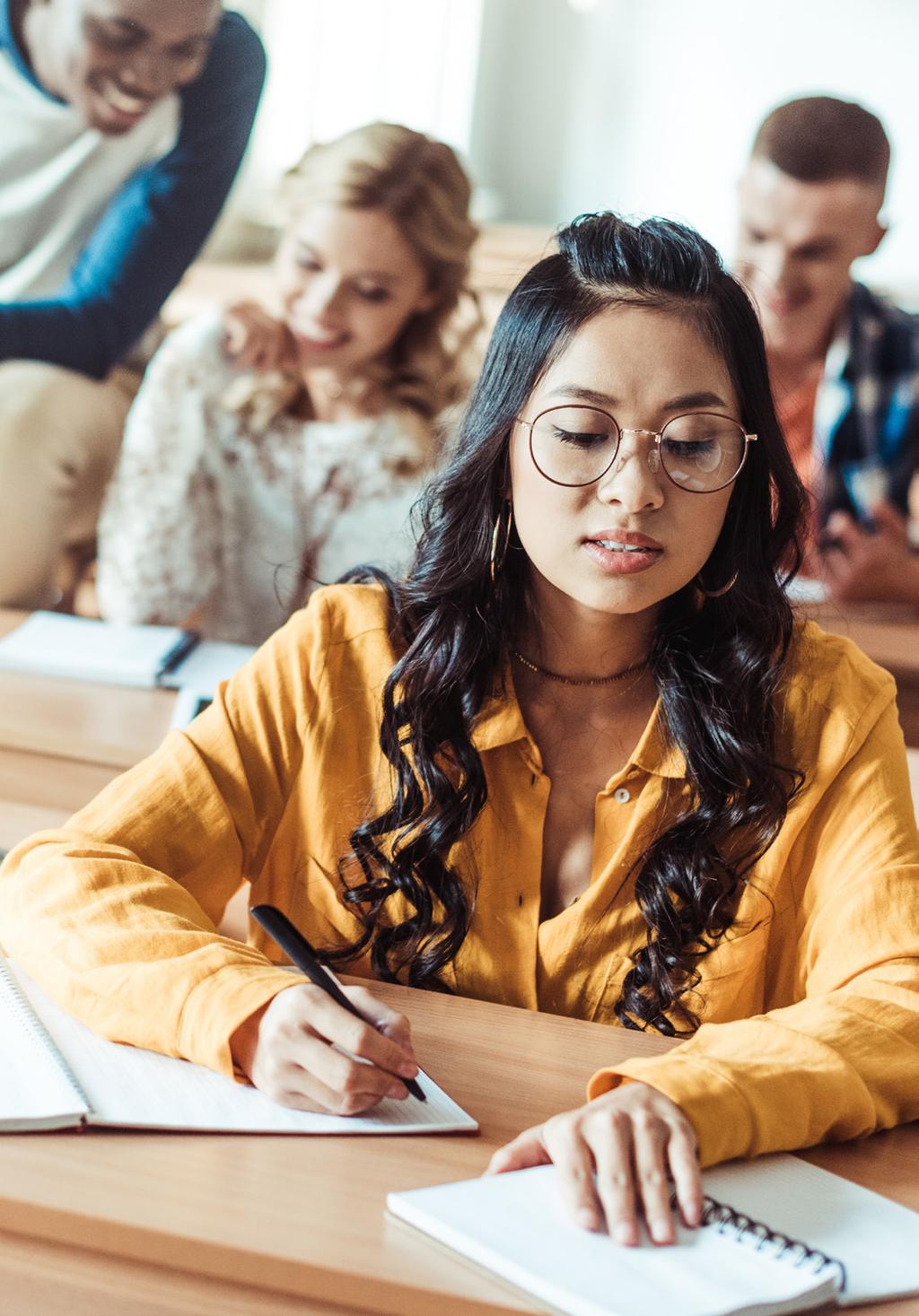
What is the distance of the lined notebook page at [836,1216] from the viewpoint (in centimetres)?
78

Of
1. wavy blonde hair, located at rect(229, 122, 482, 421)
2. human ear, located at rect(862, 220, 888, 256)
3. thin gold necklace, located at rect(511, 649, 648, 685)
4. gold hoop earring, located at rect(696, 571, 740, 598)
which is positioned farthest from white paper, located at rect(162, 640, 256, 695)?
human ear, located at rect(862, 220, 888, 256)

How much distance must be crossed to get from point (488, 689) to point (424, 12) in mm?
3502

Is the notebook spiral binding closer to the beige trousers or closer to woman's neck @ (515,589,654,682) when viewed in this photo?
woman's neck @ (515,589,654,682)

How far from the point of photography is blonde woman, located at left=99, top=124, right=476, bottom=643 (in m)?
2.74

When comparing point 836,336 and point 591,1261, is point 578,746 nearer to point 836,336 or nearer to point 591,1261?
point 591,1261

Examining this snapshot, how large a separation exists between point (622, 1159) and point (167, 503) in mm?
2084

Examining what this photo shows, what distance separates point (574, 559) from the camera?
1.22 meters

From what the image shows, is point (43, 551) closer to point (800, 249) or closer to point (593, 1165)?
point (800, 249)

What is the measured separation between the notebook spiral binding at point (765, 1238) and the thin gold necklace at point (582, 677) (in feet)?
1.96

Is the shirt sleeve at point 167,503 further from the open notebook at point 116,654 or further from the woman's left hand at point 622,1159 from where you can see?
the woman's left hand at point 622,1159

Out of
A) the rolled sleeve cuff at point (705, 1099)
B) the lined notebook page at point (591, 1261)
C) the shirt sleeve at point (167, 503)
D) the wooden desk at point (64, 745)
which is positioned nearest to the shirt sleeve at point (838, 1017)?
the rolled sleeve cuff at point (705, 1099)

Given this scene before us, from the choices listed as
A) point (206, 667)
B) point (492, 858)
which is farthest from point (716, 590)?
point (206, 667)

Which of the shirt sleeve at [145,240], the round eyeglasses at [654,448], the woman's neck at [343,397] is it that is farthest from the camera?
the shirt sleeve at [145,240]

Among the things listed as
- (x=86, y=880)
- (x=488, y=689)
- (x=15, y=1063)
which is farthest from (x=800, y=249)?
(x=15, y=1063)
